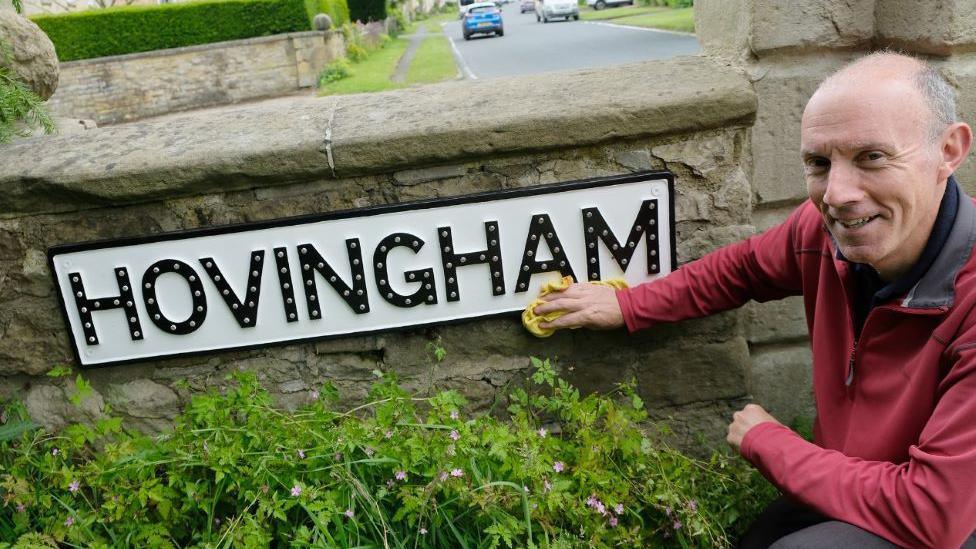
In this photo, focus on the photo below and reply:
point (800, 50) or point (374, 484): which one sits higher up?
point (800, 50)

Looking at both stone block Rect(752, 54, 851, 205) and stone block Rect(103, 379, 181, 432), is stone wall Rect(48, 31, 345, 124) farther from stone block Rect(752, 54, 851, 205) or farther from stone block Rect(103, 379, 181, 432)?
stone block Rect(752, 54, 851, 205)

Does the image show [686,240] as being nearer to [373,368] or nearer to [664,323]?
[664,323]

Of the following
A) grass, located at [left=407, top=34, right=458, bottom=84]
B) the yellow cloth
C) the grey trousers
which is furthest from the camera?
grass, located at [left=407, top=34, right=458, bottom=84]

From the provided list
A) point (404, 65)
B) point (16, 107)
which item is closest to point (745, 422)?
point (16, 107)

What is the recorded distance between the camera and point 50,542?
6.62 ft

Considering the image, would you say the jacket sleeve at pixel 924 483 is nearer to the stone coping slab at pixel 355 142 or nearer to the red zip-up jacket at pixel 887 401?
the red zip-up jacket at pixel 887 401

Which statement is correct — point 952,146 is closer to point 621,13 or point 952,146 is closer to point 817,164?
point 817,164

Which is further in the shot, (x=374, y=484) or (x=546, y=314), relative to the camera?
(x=546, y=314)

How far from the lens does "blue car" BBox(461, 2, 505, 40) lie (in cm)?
2756

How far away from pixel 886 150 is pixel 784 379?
4.48 feet

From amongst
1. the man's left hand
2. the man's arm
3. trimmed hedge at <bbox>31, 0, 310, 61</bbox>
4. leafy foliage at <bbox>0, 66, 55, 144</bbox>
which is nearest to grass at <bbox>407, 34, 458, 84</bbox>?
trimmed hedge at <bbox>31, 0, 310, 61</bbox>

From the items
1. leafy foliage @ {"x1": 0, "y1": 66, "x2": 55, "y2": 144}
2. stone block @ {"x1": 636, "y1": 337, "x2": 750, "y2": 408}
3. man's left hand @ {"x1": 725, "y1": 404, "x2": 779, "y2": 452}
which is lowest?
stone block @ {"x1": 636, "y1": 337, "x2": 750, "y2": 408}

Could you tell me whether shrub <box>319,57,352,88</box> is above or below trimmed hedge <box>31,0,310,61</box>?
below

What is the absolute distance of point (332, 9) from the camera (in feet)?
65.0
